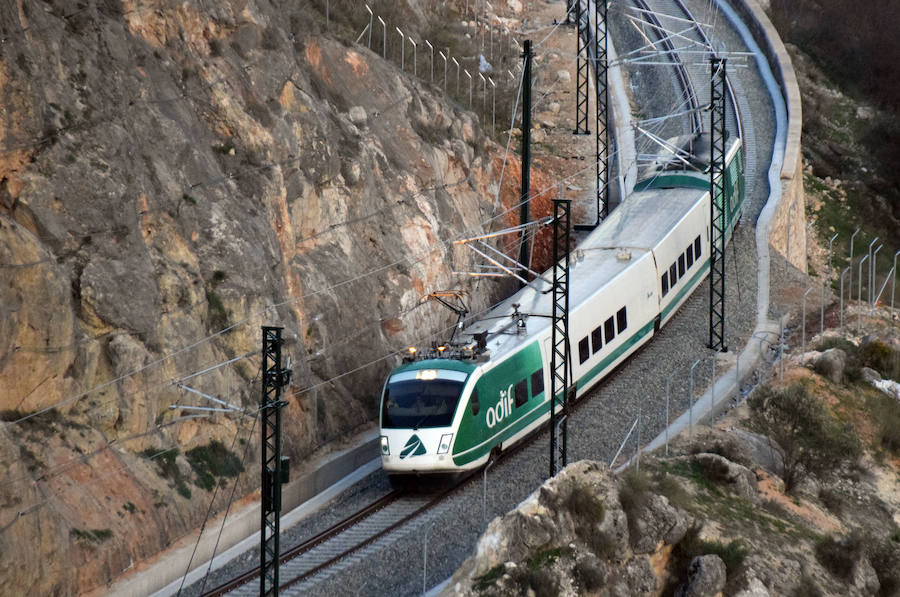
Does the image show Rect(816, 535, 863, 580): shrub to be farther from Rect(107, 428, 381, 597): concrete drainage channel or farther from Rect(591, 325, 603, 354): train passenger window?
Rect(107, 428, 381, 597): concrete drainage channel

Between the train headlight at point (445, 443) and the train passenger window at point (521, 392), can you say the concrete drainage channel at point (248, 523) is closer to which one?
the train headlight at point (445, 443)

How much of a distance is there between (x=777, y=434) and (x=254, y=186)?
1567 cm

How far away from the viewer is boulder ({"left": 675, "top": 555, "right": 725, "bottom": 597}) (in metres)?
Answer: 27.6

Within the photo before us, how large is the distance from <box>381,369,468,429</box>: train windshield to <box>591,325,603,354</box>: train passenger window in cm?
682

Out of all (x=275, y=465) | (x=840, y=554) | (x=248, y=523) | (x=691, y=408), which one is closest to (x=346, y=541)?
(x=248, y=523)

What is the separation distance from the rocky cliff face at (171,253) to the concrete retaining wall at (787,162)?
17.7m

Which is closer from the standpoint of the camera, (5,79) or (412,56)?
(5,79)

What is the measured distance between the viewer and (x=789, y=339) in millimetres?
44156

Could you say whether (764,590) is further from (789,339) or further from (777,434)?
(789,339)

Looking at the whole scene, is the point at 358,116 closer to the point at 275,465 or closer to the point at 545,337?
the point at 545,337

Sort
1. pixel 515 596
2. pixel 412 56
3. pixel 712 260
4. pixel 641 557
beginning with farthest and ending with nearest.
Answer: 1. pixel 412 56
2. pixel 712 260
3. pixel 641 557
4. pixel 515 596

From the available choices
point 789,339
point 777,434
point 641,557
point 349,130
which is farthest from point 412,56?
point 641,557

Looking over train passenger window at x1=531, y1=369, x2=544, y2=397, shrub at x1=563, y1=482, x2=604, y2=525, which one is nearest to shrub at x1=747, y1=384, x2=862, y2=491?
train passenger window at x1=531, y1=369, x2=544, y2=397

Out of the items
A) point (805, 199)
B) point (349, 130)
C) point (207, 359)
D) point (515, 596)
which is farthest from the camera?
point (805, 199)
